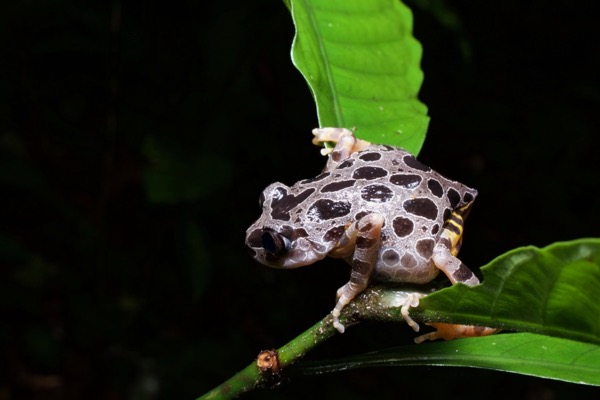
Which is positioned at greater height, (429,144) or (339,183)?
(339,183)

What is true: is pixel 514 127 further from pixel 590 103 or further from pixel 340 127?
pixel 340 127

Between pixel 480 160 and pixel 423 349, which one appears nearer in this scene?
pixel 423 349


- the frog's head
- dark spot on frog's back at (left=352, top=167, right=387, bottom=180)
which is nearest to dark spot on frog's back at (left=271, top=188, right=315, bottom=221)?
the frog's head

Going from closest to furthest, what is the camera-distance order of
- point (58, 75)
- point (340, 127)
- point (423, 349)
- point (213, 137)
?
point (423, 349) → point (340, 127) → point (213, 137) → point (58, 75)

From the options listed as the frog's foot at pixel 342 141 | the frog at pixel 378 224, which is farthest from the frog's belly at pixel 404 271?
the frog's foot at pixel 342 141

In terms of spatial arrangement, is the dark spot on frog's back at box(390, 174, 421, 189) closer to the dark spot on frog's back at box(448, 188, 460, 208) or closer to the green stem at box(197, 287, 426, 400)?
the dark spot on frog's back at box(448, 188, 460, 208)

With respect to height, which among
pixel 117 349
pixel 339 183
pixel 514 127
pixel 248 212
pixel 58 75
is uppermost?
pixel 339 183

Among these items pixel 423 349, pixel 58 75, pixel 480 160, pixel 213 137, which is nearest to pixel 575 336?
pixel 423 349
